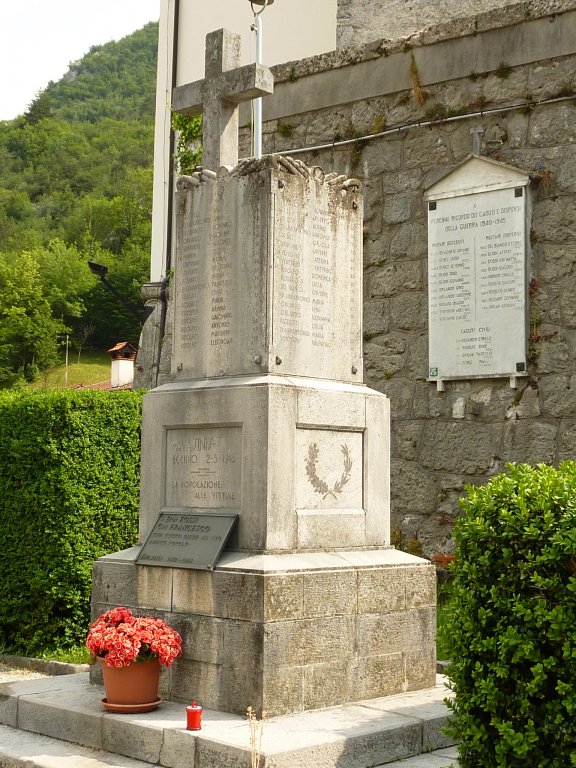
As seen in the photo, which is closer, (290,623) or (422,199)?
(290,623)

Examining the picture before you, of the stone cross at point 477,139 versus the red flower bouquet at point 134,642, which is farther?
the stone cross at point 477,139

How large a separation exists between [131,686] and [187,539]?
0.85m

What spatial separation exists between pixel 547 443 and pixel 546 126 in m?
2.59

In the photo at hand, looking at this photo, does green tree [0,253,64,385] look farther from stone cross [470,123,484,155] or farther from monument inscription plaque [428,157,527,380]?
stone cross [470,123,484,155]

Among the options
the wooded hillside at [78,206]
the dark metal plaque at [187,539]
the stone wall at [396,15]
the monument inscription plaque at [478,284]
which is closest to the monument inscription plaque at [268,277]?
the dark metal plaque at [187,539]

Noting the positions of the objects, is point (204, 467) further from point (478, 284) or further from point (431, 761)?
point (478, 284)

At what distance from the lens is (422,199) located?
9.04 m

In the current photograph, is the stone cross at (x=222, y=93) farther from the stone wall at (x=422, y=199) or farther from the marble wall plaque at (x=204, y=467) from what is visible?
the stone wall at (x=422, y=199)

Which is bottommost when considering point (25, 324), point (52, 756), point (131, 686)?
point (52, 756)

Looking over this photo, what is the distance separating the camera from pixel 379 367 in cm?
923

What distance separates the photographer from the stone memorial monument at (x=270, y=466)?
17.2 feet

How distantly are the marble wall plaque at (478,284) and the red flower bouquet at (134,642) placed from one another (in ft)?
13.8

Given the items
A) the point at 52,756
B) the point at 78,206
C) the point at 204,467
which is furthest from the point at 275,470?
the point at 78,206

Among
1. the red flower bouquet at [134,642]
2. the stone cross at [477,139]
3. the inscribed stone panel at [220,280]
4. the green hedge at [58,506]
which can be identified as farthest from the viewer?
the stone cross at [477,139]
